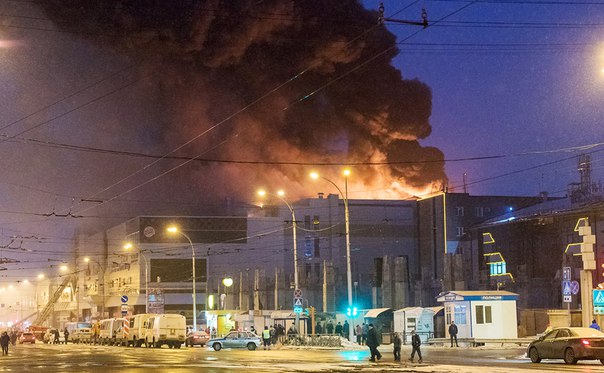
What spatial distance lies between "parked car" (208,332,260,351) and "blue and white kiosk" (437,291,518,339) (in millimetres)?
11539

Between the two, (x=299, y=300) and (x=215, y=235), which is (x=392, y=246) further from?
(x=299, y=300)

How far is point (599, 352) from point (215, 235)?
238 ft

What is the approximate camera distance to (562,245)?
234 feet

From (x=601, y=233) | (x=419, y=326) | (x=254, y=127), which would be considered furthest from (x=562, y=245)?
(x=254, y=127)

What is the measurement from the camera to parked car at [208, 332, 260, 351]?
46.5m

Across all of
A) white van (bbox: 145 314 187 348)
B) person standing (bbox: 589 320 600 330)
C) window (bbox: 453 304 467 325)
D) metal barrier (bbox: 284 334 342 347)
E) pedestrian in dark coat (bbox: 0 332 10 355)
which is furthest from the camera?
white van (bbox: 145 314 187 348)

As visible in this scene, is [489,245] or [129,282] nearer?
[489,245]

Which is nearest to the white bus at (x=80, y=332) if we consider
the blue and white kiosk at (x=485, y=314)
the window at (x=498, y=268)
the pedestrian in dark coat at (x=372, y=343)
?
the window at (x=498, y=268)

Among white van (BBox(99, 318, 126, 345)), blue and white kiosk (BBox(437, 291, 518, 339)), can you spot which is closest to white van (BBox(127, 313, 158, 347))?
white van (BBox(99, 318, 126, 345))

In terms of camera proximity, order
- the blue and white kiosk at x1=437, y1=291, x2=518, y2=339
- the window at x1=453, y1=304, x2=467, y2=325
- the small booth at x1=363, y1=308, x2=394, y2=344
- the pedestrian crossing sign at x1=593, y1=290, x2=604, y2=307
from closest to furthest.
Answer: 1. the pedestrian crossing sign at x1=593, y1=290, x2=604, y2=307
2. the blue and white kiosk at x1=437, y1=291, x2=518, y2=339
3. the window at x1=453, y1=304, x2=467, y2=325
4. the small booth at x1=363, y1=308, x2=394, y2=344

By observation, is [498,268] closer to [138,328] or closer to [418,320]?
[418,320]

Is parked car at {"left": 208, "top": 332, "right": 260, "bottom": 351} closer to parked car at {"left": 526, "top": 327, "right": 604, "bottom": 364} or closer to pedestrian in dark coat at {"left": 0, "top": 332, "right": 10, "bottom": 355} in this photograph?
pedestrian in dark coat at {"left": 0, "top": 332, "right": 10, "bottom": 355}

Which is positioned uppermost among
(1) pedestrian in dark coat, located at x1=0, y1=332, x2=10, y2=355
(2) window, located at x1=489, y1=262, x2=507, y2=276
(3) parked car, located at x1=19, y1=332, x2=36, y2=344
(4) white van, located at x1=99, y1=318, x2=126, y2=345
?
(2) window, located at x1=489, y1=262, x2=507, y2=276

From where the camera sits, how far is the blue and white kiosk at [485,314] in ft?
146
